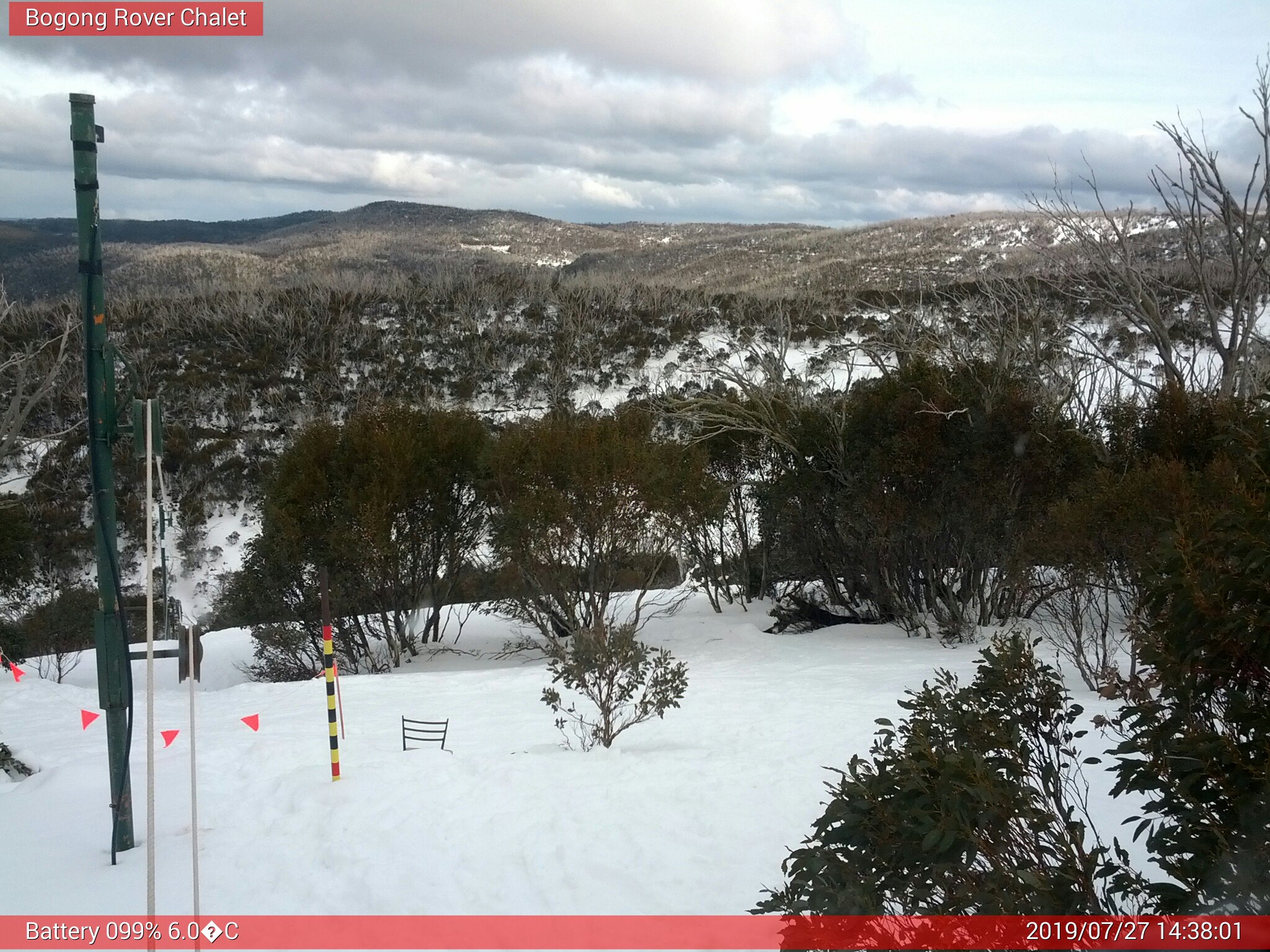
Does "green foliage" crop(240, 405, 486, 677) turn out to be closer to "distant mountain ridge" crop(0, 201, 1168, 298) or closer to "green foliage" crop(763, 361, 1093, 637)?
"green foliage" crop(763, 361, 1093, 637)

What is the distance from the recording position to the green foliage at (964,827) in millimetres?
2453

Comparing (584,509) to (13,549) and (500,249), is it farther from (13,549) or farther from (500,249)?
(500,249)

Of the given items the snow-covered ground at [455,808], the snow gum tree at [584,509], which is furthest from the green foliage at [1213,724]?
the snow gum tree at [584,509]

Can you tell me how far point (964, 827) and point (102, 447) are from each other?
4.96 metres

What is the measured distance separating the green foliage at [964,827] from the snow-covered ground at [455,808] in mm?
2156

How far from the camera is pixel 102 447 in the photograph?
527 cm

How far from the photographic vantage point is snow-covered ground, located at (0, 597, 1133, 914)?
16.2 feet

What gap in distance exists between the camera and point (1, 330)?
3506cm

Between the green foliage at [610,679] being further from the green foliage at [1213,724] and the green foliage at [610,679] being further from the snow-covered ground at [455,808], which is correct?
the green foliage at [1213,724]

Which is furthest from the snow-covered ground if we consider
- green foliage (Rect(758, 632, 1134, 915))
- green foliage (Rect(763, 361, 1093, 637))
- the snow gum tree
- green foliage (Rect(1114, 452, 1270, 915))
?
the snow gum tree

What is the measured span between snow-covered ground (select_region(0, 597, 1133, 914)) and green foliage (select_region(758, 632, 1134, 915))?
2156mm

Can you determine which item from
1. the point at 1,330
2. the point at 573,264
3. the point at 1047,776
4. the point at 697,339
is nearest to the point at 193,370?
the point at 1,330

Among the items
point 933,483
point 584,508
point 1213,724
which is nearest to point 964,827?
point 1213,724

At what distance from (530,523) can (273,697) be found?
15.0ft
